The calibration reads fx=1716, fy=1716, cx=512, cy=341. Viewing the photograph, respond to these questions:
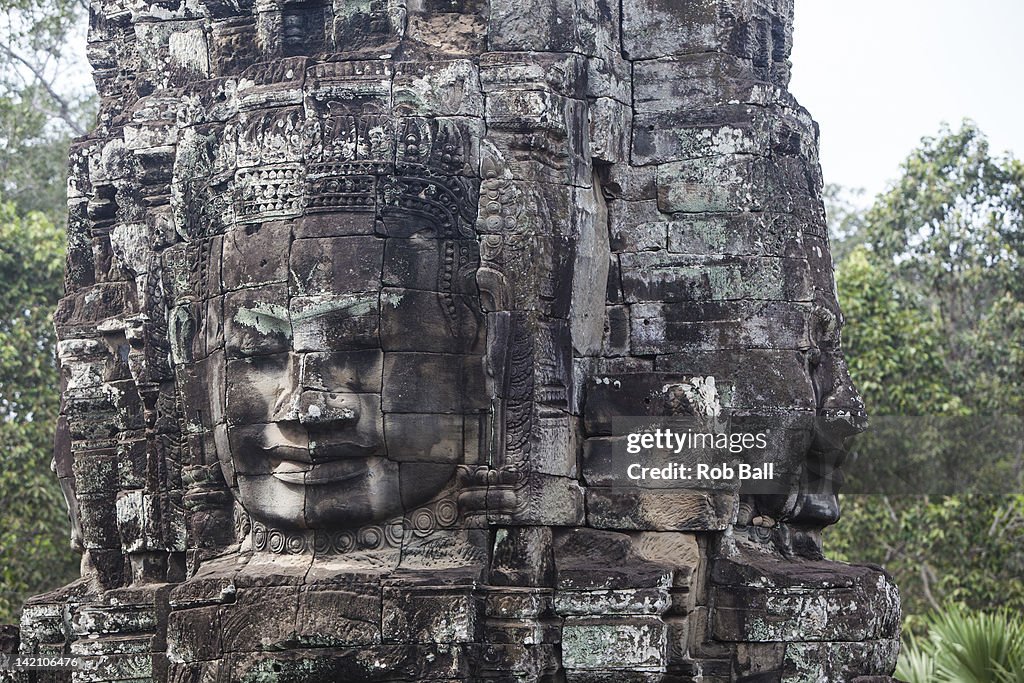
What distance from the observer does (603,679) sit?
9.64 metres

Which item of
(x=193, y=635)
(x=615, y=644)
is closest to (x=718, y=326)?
(x=615, y=644)

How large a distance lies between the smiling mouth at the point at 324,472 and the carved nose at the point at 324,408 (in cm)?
27

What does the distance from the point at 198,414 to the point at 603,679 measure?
Answer: 3.08 metres

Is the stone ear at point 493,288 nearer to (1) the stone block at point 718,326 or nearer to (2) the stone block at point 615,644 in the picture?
(1) the stone block at point 718,326

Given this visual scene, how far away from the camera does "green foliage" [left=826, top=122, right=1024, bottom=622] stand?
19531 mm

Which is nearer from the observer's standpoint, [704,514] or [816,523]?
[704,514]

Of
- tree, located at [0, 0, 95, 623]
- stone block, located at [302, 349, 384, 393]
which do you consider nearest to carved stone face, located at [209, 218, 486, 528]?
stone block, located at [302, 349, 384, 393]

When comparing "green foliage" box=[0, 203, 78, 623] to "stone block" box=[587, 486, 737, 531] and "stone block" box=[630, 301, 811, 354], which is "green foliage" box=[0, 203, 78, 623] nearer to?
"stone block" box=[630, 301, 811, 354]

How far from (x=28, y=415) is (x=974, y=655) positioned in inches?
447

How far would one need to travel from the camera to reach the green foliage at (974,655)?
40.1 feet

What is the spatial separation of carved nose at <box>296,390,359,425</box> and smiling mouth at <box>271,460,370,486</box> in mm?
270

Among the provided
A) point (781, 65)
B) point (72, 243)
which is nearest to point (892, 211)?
point (781, 65)

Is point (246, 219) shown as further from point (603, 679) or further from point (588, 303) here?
point (603, 679)

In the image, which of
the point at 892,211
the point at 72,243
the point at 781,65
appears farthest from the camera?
the point at 892,211
